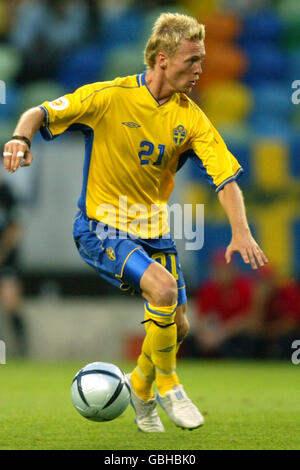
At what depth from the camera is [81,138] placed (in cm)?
1123

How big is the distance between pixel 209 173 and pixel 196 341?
5615 mm

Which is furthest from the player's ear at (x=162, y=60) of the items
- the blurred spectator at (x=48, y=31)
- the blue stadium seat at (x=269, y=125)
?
the blurred spectator at (x=48, y=31)

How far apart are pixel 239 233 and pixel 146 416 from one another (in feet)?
4.08

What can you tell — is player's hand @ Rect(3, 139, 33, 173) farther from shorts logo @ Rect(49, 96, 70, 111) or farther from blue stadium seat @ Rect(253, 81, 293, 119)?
blue stadium seat @ Rect(253, 81, 293, 119)

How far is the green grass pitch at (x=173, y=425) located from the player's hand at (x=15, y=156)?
1404 millimetres

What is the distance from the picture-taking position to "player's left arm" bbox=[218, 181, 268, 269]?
16.3ft

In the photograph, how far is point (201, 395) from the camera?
24.8ft

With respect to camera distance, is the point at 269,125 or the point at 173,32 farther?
the point at 269,125

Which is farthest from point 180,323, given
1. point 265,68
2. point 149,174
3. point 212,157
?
point 265,68

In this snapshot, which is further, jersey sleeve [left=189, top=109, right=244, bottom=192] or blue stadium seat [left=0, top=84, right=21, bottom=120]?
blue stadium seat [left=0, top=84, right=21, bottom=120]

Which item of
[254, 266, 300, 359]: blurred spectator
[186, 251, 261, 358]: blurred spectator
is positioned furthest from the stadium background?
[254, 266, 300, 359]: blurred spectator

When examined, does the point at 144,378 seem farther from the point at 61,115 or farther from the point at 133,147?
the point at 61,115

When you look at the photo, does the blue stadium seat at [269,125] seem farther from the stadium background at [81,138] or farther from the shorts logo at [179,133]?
the shorts logo at [179,133]

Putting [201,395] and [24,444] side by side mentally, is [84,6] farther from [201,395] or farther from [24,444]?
[24,444]
